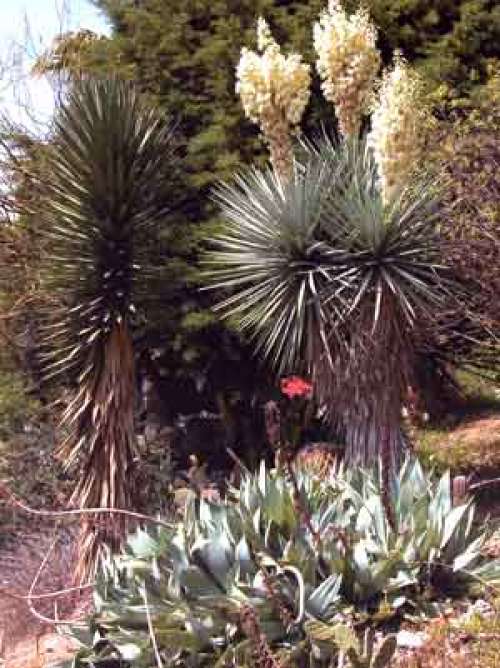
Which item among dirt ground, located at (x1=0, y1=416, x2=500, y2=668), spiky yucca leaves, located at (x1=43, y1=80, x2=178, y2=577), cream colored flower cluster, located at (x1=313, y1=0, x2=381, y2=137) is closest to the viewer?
dirt ground, located at (x1=0, y1=416, x2=500, y2=668)

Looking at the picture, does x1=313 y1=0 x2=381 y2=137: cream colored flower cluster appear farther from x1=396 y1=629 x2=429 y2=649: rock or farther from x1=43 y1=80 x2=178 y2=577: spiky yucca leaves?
x1=396 y1=629 x2=429 y2=649: rock

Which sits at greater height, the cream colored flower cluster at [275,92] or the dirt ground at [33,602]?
the cream colored flower cluster at [275,92]

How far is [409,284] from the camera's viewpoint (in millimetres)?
8039

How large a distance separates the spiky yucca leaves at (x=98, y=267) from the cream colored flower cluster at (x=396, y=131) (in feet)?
7.87

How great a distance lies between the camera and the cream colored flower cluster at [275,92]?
28.0 ft

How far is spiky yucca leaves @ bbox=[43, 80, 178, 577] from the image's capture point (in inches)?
360

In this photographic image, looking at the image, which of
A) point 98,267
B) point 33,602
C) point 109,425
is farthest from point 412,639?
point 98,267

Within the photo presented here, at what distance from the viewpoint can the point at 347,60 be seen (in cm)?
838

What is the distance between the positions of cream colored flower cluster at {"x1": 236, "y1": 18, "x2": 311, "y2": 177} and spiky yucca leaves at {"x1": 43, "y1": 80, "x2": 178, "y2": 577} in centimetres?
127

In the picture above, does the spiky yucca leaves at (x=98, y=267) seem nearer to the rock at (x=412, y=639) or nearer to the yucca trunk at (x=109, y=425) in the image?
the yucca trunk at (x=109, y=425)

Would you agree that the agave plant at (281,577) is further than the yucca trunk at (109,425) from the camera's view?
No

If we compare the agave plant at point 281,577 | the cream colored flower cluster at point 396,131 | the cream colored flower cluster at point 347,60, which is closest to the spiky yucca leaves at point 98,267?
the cream colored flower cluster at point 347,60

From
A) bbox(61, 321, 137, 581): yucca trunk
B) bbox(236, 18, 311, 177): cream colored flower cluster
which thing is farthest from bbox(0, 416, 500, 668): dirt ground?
bbox(236, 18, 311, 177): cream colored flower cluster

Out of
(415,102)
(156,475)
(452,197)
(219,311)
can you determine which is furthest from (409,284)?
(156,475)
